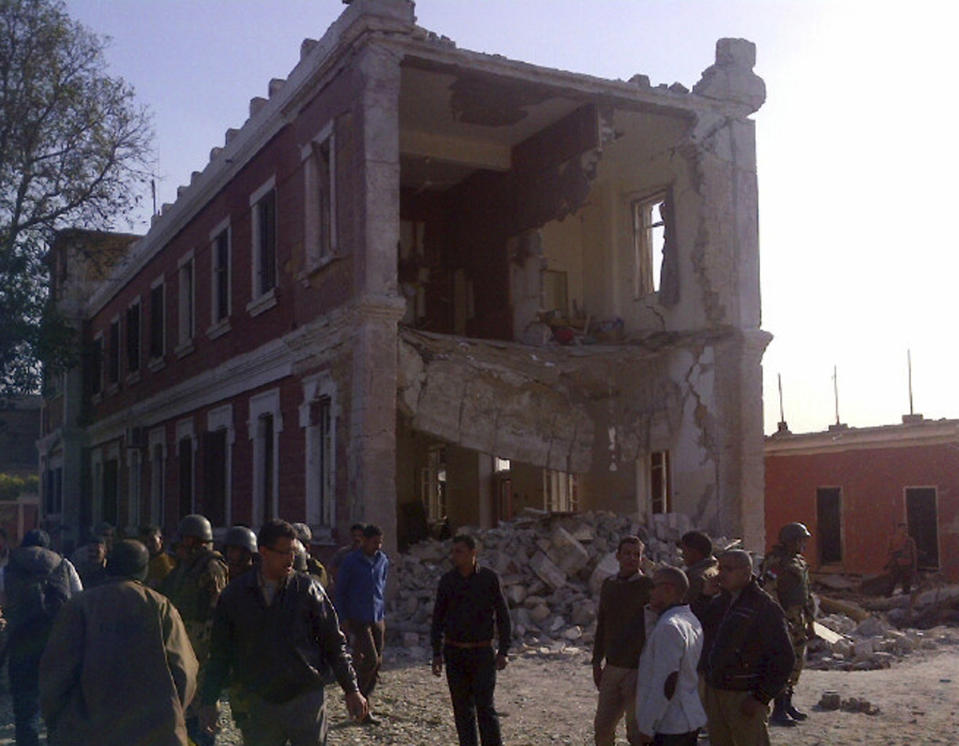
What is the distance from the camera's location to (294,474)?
57.6ft

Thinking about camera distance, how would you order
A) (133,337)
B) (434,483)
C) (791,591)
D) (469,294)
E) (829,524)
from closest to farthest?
(791,591) → (469,294) → (434,483) → (829,524) → (133,337)

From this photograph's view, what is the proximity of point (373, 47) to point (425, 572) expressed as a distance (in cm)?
694

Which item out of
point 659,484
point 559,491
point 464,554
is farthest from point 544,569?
point 464,554

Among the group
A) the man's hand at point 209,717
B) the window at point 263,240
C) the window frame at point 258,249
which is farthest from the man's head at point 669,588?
the window at point 263,240

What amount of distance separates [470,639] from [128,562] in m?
3.09

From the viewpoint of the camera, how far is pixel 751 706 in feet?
19.7

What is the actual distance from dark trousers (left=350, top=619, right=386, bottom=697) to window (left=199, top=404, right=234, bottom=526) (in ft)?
37.3

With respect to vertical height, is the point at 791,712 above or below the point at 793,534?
below

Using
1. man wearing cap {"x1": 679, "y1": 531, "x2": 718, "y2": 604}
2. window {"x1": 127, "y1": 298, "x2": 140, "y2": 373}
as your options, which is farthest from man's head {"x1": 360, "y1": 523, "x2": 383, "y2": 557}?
window {"x1": 127, "y1": 298, "x2": 140, "y2": 373}

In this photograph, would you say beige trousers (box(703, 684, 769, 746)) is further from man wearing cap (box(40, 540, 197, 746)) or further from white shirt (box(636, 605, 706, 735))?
man wearing cap (box(40, 540, 197, 746))

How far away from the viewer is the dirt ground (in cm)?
909

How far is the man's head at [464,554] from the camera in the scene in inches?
311

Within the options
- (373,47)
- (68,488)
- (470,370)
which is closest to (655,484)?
(470,370)

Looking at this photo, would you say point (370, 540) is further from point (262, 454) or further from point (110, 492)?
point (110, 492)
